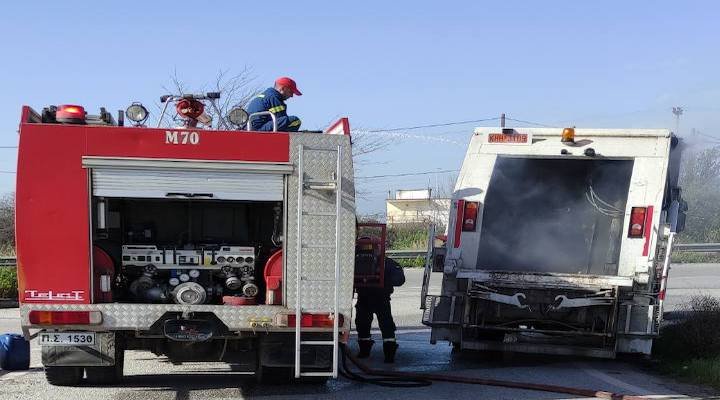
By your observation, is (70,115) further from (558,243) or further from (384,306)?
(558,243)

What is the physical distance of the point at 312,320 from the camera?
23.0 feet

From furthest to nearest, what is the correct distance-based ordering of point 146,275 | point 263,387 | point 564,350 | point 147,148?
point 564,350
point 263,387
point 146,275
point 147,148

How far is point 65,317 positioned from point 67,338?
0.23 metres

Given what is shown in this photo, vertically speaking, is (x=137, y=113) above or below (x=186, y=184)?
above

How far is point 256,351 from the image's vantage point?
761 cm

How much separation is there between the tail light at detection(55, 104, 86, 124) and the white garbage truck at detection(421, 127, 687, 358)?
3.96 meters

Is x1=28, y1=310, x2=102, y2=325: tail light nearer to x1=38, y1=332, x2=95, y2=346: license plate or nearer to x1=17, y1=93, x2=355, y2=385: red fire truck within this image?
x1=17, y1=93, x2=355, y2=385: red fire truck

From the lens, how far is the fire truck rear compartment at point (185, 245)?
24.0 ft

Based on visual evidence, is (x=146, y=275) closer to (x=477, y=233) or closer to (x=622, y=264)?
(x=477, y=233)

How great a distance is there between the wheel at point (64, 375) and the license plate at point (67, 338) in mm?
666

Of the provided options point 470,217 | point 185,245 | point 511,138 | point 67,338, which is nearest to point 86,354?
point 67,338

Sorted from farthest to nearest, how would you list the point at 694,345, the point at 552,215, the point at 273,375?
1. the point at 552,215
2. the point at 694,345
3. the point at 273,375

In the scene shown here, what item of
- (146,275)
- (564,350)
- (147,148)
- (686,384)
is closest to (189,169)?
(147,148)

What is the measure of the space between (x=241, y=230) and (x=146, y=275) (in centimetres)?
97
